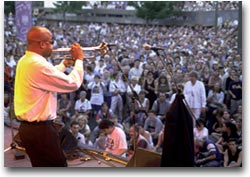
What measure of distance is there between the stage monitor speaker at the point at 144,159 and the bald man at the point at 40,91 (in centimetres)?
50

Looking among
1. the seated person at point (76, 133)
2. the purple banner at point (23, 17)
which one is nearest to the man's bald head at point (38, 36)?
the purple banner at point (23, 17)

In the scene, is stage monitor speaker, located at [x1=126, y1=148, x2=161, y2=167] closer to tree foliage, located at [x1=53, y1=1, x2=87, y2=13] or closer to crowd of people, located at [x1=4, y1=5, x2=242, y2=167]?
crowd of people, located at [x1=4, y1=5, x2=242, y2=167]

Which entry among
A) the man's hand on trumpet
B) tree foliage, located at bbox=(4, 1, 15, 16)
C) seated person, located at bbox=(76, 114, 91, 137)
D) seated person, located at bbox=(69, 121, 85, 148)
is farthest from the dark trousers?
tree foliage, located at bbox=(4, 1, 15, 16)

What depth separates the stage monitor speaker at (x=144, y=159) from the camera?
2.19m

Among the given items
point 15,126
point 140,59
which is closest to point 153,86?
point 140,59

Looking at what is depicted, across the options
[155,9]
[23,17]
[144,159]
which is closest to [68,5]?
[23,17]

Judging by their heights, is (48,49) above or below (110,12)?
below

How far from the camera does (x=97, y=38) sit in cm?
245

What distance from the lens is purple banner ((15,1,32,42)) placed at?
7.68 feet

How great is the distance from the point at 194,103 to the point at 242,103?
0.25m

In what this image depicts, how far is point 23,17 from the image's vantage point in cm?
238

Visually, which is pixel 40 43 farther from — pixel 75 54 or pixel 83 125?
pixel 83 125

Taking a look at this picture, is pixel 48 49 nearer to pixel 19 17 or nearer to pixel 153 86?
pixel 19 17

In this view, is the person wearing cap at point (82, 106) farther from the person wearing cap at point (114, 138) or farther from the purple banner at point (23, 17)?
the purple banner at point (23, 17)
